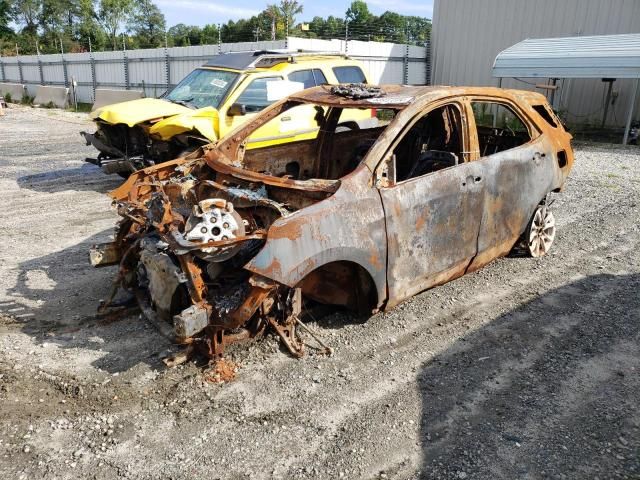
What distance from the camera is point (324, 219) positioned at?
3.54 metres

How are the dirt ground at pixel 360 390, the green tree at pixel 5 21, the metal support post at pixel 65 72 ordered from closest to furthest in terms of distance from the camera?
1. the dirt ground at pixel 360 390
2. the metal support post at pixel 65 72
3. the green tree at pixel 5 21

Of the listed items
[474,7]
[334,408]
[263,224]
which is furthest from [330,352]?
[474,7]

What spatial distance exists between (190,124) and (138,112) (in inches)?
45.0

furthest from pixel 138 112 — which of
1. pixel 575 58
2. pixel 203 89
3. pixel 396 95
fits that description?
pixel 575 58

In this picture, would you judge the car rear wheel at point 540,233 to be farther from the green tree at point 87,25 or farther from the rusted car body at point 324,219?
the green tree at point 87,25

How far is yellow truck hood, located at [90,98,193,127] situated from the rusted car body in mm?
3487

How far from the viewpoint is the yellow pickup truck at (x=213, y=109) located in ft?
25.7

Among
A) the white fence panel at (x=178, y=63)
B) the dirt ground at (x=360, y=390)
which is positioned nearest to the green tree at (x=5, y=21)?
the white fence panel at (x=178, y=63)

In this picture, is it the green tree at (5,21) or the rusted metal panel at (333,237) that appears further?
the green tree at (5,21)

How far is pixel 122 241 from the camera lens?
442cm

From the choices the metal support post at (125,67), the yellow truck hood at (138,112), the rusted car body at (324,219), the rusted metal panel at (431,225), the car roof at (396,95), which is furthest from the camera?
the metal support post at (125,67)

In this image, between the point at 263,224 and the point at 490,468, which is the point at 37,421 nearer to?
the point at 263,224

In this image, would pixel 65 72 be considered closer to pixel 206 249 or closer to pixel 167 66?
pixel 167 66

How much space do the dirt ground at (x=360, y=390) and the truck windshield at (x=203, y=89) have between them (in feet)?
12.6
